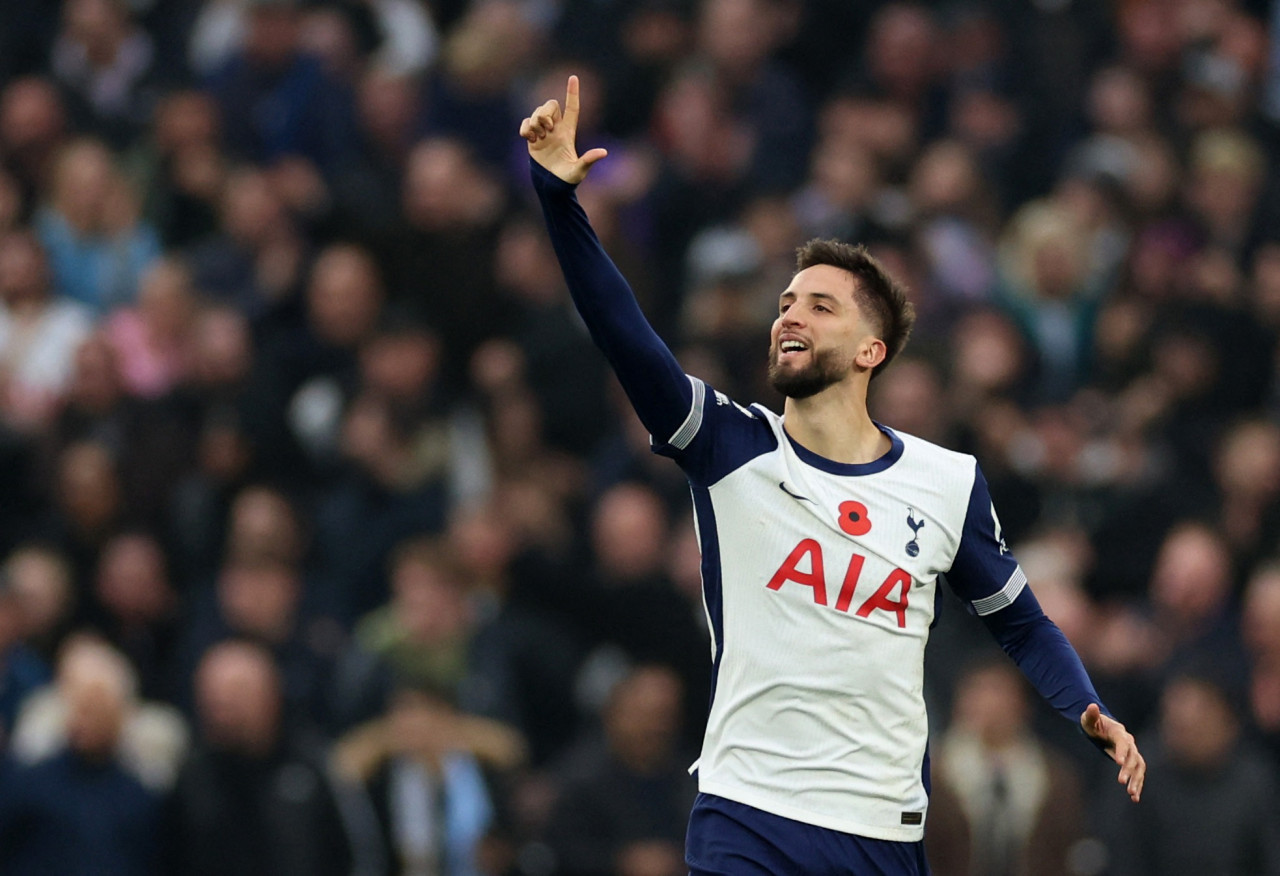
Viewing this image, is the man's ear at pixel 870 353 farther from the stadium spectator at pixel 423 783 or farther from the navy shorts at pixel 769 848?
the stadium spectator at pixel 423 783

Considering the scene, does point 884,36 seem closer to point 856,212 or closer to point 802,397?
point 856,212

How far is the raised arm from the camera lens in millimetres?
4809

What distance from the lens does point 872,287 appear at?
536 centimetres

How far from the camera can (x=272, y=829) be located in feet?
29.0

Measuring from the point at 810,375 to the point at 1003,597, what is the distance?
801mm

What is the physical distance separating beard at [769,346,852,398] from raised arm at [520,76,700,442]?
14.6 inches

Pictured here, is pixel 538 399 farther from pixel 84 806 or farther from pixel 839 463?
pixel 839 463

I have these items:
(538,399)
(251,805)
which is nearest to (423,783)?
(251,805)

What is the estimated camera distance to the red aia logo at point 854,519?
5.11 m

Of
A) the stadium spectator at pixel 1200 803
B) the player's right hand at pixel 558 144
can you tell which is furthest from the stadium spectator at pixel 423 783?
the player's right hand at pixel 558 144

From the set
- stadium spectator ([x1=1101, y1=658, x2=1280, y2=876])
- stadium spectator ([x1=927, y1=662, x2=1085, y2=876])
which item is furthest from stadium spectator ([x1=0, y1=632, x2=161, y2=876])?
stadium spectator ([x1=1101, y1=658, x2=1280, y2=876])

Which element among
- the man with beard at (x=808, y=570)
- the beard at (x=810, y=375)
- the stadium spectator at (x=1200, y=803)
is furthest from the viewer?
the stadium spectator at (x=1200, y=803)

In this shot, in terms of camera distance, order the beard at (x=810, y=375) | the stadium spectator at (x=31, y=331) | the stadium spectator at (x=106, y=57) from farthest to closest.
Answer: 1. the stadium spectator at (x=106, y=57)
2. the stadium spectator at (x=31, y=331)
3. the beard at (x=810, y=375)

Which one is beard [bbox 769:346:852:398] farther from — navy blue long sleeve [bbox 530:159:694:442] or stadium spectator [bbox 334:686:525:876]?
stadium spectator [bbox 334:686:525:876]
